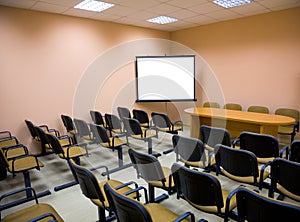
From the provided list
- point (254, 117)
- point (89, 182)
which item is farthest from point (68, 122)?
point (254, 117)

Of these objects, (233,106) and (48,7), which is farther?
(233,106)

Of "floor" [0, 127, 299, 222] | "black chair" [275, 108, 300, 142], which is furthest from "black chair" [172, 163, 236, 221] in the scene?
"black chair" [275, 108, 300, 142]

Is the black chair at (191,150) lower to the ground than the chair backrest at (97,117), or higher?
lower

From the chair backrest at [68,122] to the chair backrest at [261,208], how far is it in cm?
363

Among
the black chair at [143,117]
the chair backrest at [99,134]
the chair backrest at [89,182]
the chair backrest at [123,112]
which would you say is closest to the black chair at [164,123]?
the black chair at [143,117]

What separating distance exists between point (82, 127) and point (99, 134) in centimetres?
44

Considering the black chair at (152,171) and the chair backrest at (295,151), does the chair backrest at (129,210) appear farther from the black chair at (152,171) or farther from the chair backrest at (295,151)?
the chair backrest at (295,151)

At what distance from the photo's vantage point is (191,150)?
280 cm

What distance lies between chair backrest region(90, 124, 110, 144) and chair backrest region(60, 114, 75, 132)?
0.63m

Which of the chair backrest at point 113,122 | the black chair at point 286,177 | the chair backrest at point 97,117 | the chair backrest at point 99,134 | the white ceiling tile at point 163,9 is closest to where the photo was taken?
the black chair at point 286,177

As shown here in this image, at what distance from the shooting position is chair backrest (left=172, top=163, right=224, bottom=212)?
1724 millimetres

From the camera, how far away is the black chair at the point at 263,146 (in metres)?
2.79

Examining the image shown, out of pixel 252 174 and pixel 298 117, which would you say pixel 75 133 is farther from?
pixel 298 117

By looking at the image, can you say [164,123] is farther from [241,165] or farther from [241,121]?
[241,165]
